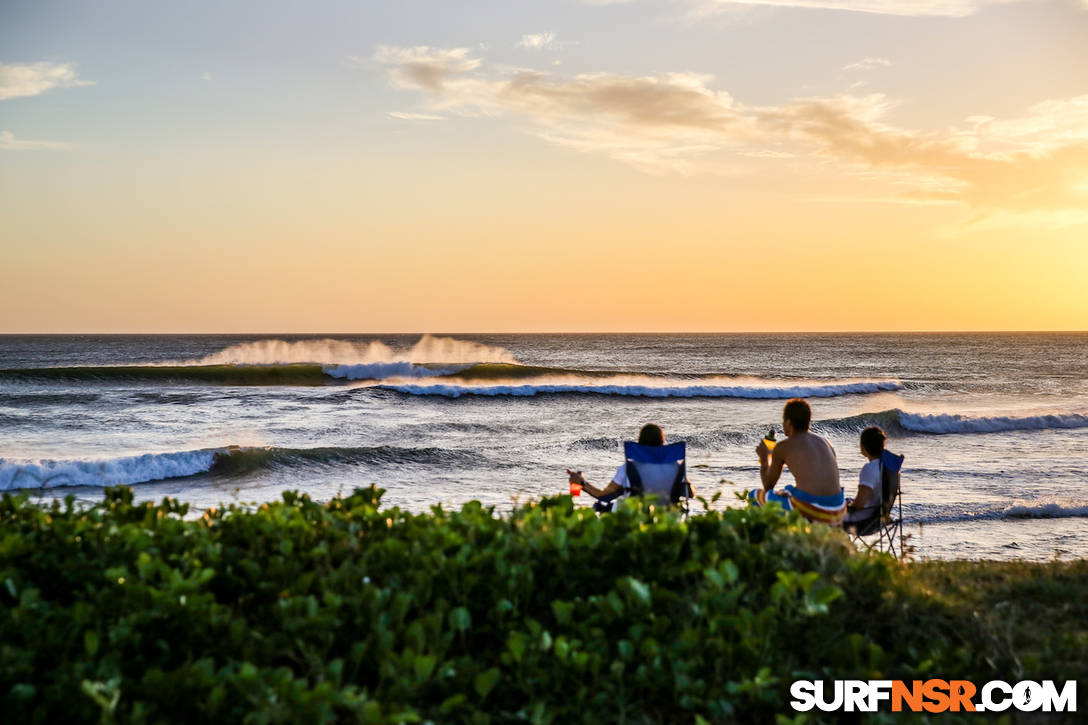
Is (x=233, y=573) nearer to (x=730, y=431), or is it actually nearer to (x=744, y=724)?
(x=744, y=724)

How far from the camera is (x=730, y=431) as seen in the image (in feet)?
63.5

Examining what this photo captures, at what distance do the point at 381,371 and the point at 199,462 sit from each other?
65.2ft

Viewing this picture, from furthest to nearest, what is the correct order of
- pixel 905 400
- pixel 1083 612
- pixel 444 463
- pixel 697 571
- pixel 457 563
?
pixel 905 400, pixel 444 463, pixel 1083 612, pixel 697 571, pixel 457 563

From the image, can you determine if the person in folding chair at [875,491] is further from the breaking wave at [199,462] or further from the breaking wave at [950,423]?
the breaking wave at [950,423]

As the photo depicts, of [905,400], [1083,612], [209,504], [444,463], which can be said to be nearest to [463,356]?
[905,400]

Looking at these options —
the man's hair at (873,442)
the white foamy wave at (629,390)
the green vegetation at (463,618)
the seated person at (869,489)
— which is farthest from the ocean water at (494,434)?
the man's hair at (873,442)

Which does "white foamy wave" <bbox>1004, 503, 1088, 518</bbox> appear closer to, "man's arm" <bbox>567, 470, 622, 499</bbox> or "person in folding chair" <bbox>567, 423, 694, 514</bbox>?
"person in folding chair" <bbox>567, 423, 694, 514</bbox>

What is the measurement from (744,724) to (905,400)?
30.0 metres

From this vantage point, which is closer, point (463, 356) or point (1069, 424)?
point (1069, 424)

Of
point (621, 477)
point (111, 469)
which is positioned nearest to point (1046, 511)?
point (621, 477)

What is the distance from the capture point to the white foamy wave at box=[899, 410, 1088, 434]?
20.0 metres

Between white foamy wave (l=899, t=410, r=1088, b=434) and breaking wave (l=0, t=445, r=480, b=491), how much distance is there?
12526mm

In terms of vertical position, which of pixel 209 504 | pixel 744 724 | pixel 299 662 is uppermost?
pixel 299 662

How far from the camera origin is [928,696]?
109 inches
